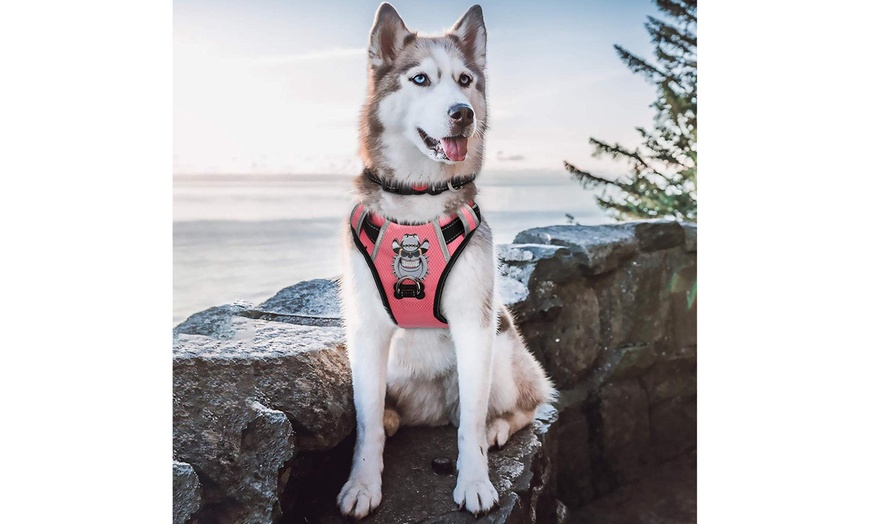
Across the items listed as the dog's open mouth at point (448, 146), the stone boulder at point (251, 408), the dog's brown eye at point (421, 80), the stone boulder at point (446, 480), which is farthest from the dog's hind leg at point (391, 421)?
the dog's brown eye at point (421, 80)

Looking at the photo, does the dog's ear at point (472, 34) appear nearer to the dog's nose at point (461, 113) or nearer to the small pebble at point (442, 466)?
the dog's nose at point (461, 113)

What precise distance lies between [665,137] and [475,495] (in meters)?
1.24

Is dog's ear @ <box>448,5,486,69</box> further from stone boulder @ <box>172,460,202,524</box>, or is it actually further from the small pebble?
stone boulder @ <box>172,460,202,524</box>

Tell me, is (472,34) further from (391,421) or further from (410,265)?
(391,421)

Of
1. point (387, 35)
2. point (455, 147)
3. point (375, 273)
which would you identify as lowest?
point (375, 273)

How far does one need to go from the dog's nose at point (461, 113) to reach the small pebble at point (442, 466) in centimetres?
80

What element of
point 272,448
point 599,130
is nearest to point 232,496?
point 272,448

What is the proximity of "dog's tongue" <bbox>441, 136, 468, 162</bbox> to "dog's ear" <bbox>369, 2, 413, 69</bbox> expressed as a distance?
0.26m

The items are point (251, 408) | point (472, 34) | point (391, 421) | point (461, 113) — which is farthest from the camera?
point (391, 421)

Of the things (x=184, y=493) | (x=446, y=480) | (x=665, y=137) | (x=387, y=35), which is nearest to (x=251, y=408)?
(x=184, y=493)

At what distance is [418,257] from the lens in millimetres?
1684

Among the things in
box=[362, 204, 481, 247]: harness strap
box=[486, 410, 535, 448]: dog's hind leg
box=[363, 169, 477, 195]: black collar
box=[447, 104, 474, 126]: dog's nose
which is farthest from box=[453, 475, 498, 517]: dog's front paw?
box=[447, 104, 474, 126]: dog's nose

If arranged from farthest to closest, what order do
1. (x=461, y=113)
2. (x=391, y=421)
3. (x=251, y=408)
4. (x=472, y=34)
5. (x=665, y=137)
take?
(x=665, y=137)
(x=391, y=421)
(x=472, y=34)
(x=251, y=408)
(x=461, y=113)

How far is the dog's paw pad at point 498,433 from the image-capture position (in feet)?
6.02
